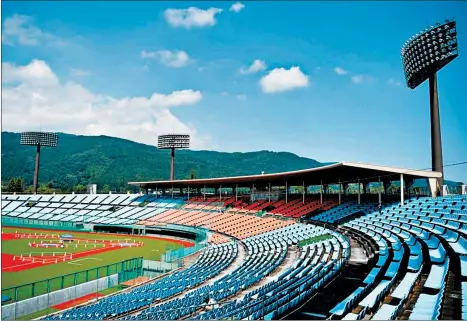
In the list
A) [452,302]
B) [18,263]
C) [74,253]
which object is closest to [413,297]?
[452,302]

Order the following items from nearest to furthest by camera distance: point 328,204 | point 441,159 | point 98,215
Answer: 1. point 441,159
2. point 328,204
3. point 98,215

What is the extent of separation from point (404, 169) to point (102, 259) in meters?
17.3

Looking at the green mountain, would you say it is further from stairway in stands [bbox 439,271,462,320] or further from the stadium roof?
stairway in stands [bbox 439,271,462,320]

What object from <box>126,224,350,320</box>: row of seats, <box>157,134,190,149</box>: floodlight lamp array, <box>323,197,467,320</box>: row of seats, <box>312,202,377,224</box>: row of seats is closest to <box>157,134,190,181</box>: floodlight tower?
<box>157,134,190,149</box>: floodlight lamp array

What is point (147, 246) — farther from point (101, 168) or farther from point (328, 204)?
point (101, 168)

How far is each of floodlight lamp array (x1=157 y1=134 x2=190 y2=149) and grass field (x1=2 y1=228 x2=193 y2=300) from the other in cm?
2136

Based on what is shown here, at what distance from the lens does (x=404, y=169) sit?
18.8 metres

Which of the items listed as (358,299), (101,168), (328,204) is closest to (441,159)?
(328,204)

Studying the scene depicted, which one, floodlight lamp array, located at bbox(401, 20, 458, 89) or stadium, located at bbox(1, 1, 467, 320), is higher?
floodlight lamp array, located at bbox(401, 20, 458, 89)

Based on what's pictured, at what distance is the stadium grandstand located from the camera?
24.2 ft

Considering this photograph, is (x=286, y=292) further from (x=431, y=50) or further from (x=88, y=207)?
(x=88, y=207)

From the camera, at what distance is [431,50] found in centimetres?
2198

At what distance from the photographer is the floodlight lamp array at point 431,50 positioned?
2131 centimetres

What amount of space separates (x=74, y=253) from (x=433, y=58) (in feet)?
80.2
